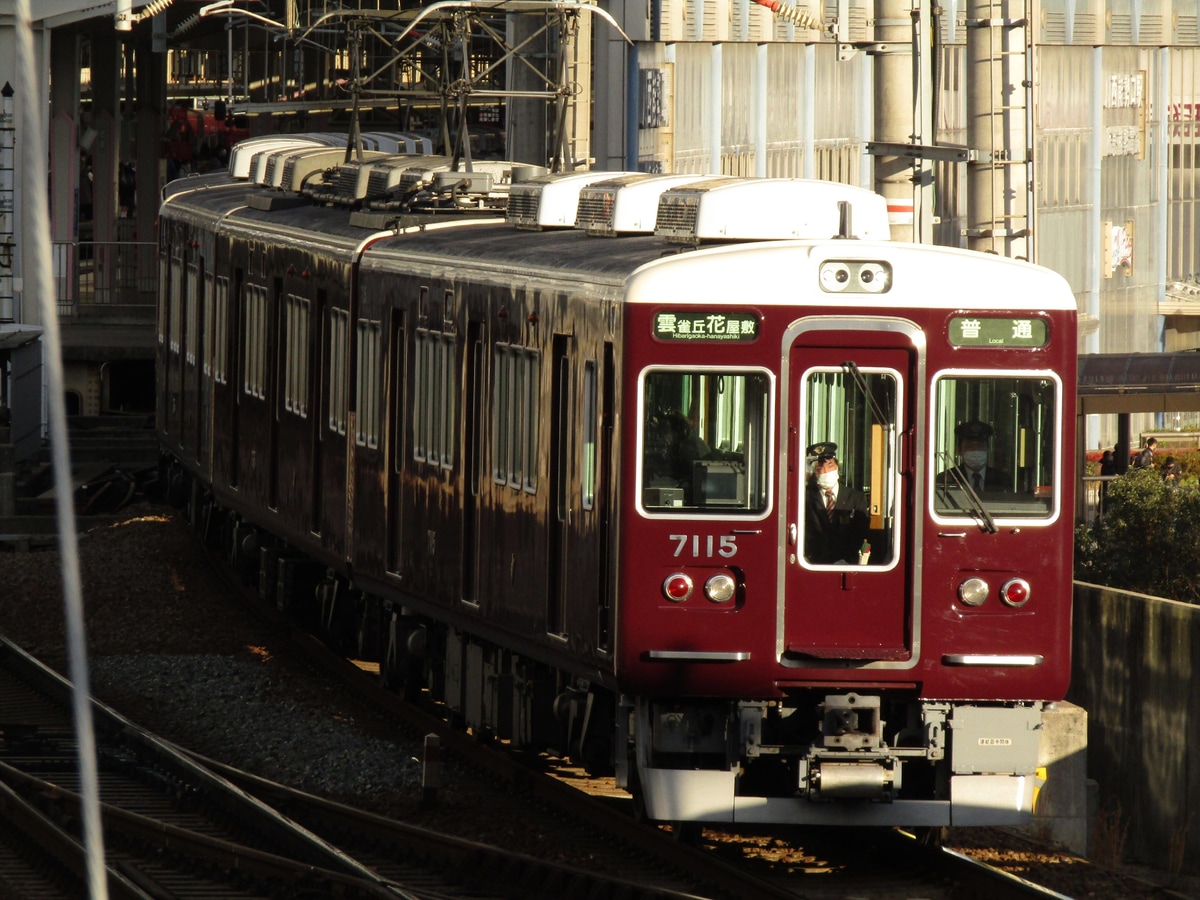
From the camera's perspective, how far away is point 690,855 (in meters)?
9.12

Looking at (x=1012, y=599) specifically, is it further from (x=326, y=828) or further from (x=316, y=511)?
(x=316, y=511)

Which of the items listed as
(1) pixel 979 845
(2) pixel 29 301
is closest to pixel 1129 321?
(2) pixel 29 301

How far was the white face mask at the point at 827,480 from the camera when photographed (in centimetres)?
890

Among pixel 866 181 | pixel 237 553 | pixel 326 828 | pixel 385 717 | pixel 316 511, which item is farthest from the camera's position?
pixel 866 181

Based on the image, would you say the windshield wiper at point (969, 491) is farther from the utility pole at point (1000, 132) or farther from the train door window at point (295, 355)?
the train door window at point (295, 355)

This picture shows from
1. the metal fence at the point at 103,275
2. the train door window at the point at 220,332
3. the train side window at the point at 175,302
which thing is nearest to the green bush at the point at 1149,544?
the train door window at the point at 220,332

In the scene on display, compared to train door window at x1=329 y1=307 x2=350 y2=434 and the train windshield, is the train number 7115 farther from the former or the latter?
train door window at x1=329 y1=307 x2=350 y2=434

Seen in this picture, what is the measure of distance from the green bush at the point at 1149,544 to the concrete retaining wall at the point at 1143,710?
2489 mm

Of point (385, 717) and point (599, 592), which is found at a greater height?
point (599, 592)

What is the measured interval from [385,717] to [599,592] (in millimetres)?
4284

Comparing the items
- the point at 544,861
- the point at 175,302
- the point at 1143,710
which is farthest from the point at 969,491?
the point at 175,302

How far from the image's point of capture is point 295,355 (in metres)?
14.9

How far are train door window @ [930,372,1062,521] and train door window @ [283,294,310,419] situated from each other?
6452 millimetres

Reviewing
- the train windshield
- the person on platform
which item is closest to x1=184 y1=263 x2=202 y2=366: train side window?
the person on platform
